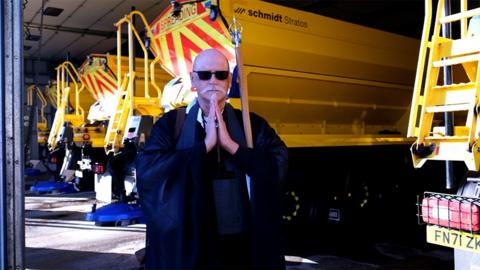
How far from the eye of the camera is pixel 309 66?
14.3 feet

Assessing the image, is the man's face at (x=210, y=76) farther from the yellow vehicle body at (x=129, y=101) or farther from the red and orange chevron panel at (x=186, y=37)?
the yellow vehicle body at (x=129, y=101)

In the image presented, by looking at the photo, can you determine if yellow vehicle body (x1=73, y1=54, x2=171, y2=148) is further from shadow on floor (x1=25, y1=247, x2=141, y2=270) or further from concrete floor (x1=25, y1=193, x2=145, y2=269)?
shadow on floor (x1=25, y1=247, x2=141, y2=270)

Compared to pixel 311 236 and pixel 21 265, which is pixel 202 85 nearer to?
pixel 21 265

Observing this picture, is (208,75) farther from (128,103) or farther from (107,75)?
(107,75)

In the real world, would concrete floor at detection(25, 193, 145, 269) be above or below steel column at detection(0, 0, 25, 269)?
below

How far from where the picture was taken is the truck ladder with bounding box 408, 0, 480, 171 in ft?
7.27

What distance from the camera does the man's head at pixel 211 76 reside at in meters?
1.72

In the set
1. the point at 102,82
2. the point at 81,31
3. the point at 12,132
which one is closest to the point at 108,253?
the point at 12,132

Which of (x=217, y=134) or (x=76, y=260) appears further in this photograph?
(x=76, y=260)

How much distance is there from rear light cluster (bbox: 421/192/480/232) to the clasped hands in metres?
1.21

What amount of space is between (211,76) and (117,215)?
4.66 m

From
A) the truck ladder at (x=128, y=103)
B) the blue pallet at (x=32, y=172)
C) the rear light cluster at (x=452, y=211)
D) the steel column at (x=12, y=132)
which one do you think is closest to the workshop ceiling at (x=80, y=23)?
the truck ladder at (x=128, y=103)

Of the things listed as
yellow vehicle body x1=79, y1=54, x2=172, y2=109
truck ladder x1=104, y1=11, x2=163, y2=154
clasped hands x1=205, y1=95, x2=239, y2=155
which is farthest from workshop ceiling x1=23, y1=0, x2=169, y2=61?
clasped hands x1=205, y1=95, x2=239, y2=155

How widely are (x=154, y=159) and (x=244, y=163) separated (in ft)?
1.06
